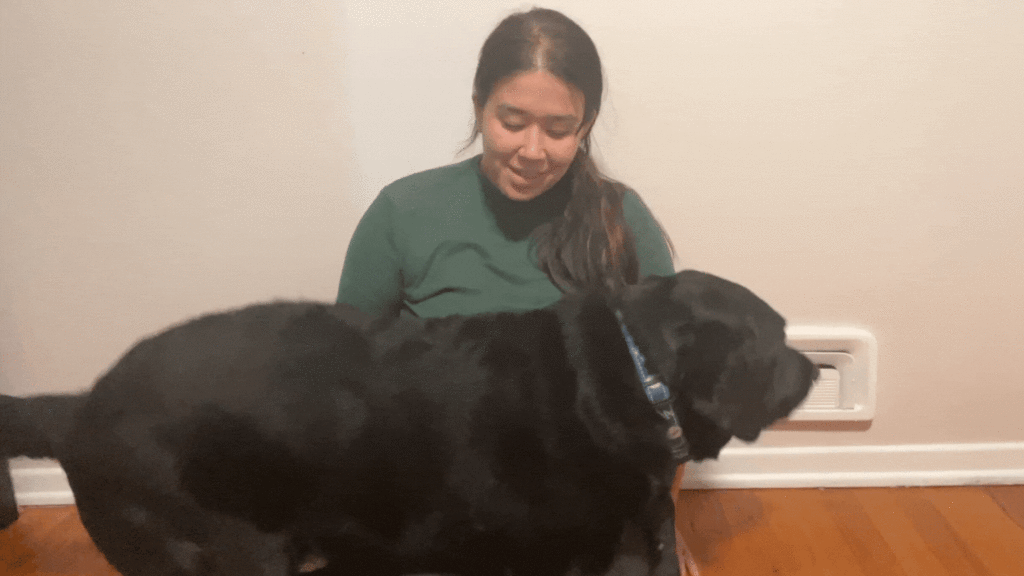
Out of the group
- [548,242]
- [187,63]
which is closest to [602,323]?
[548,242]

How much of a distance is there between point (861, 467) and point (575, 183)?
103cm

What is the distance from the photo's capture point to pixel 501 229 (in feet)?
3.61

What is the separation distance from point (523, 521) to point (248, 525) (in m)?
0.38

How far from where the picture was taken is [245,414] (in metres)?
0.80

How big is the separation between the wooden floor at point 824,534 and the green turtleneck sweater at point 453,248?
642mm

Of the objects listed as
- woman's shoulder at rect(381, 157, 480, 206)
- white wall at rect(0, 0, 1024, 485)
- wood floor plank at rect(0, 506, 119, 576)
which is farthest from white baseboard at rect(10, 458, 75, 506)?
woman's shoulder at rect(381, 157, 480, 206)

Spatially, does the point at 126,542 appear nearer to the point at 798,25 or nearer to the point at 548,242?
the point at 548,242

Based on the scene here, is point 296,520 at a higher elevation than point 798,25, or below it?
below

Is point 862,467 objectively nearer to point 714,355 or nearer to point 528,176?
point 714,355

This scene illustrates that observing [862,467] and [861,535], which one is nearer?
[861,535]

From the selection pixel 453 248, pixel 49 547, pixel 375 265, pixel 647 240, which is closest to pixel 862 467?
pixel 647 240

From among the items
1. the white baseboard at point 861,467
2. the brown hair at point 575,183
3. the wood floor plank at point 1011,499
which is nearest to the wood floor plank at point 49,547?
the brown hair at point 575,183

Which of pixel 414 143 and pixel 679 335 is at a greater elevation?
pixel 414 143

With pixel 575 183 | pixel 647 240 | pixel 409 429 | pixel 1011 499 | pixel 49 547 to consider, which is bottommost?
pixel 1011 499
